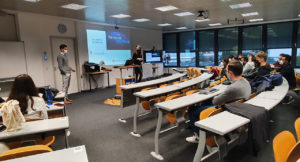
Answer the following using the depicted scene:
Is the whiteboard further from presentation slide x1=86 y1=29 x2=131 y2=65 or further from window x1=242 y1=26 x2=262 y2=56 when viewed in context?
window x1=242 y1=26 x2=262 y2=56

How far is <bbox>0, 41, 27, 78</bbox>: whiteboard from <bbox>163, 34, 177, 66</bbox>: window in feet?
26.6

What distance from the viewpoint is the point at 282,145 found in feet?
4.31

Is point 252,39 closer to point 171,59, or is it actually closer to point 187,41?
point 187,41

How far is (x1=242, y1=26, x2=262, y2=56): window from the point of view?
383 inches

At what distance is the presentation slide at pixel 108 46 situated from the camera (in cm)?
788

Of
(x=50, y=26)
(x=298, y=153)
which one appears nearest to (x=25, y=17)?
(x=50, y=26)

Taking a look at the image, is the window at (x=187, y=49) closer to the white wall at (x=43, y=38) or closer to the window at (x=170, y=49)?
the window at (x=170, y=49)

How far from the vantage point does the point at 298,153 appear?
1252mm

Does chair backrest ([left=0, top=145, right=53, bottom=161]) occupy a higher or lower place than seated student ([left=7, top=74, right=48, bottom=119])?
lower

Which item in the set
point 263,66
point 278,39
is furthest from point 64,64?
point 278,39

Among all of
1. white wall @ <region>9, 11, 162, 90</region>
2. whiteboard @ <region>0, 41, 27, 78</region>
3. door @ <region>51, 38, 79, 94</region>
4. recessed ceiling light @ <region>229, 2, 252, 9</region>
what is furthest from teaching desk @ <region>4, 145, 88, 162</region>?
recessed ceiling light @ <region>229, 2, 252, 9</region>

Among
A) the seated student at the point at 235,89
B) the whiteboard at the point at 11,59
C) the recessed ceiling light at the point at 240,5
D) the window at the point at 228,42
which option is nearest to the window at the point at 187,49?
the window at the point at 228,42

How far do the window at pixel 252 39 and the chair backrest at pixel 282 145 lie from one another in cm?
968

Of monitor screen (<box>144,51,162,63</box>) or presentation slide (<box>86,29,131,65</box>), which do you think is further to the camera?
monitor screen (<box>144,51,162,63</box>)
